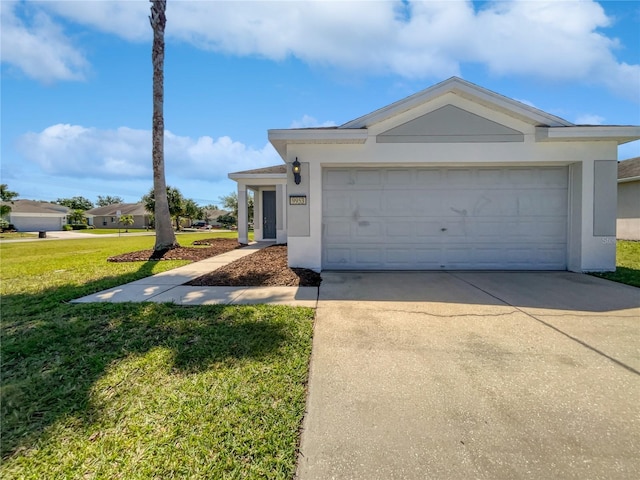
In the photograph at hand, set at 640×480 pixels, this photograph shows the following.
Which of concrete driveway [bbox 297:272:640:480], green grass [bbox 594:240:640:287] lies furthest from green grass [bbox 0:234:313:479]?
green grass [bbox 594:240:640:287]

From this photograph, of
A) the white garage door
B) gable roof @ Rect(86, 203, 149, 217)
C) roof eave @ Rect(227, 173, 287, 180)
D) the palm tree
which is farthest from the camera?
gable roof @ Rect(86, 203, 149, 217)

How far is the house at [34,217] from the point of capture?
150 ft

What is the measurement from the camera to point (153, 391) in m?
2.46

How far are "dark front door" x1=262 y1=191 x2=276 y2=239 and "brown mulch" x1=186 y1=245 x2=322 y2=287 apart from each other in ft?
24.6

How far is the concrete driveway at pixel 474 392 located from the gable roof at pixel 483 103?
397 cm

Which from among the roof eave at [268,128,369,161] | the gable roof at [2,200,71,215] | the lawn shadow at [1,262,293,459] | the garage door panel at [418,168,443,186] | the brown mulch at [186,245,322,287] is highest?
the gable roof at [2,200,71,215]

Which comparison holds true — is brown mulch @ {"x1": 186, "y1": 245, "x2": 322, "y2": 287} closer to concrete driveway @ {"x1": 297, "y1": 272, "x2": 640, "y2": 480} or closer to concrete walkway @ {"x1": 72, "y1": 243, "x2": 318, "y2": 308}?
concrete walkway @ {"x1": 72, "y1": 243, "x2": 318, "y2": 308}

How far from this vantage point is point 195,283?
6281 mm

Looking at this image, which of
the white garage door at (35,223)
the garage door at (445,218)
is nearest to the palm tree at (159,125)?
the garage door at (445,218)

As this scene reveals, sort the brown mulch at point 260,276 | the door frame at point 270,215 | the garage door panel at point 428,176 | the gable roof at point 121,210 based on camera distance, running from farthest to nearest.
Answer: the gable roof at point 121,210 → the door frame at point 270,215 → the garage door panel at point 428,176 → the brown mulch at point 260,276

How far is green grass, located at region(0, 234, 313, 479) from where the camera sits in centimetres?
179

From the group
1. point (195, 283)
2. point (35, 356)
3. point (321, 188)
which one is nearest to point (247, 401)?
point (35, 356)

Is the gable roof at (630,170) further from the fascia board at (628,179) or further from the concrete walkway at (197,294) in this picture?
the concrete walkway at (197,294)

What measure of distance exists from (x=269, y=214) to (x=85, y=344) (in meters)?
12.4
